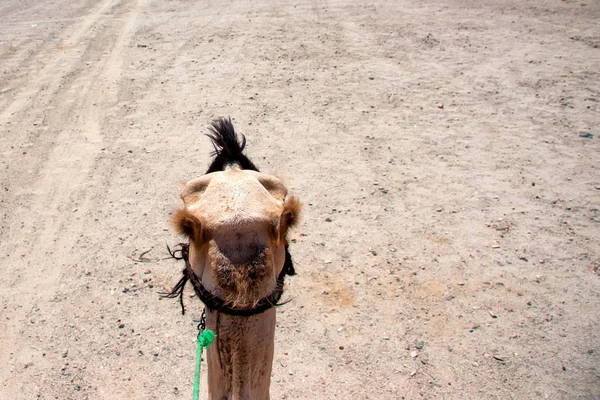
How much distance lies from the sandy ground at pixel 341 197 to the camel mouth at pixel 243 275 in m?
1.57

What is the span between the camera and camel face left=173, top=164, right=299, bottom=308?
2008 mm

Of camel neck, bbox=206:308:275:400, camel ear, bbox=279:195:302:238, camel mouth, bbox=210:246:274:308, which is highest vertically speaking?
camel ear, bbox=279:195:302:238

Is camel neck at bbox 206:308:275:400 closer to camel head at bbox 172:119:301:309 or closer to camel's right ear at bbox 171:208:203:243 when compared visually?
camel head at bbox 172:119:301:309

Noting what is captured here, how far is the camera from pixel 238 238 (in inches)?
79.8

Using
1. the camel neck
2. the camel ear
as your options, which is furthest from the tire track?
the camel ear

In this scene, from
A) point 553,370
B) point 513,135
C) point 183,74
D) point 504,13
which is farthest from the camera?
point 504,13

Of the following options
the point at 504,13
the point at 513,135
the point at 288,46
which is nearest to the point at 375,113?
the point at 513,135

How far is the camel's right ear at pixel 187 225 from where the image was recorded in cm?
207

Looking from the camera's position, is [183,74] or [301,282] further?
[183,74]

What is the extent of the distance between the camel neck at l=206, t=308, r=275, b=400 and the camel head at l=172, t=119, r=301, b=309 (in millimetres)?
171

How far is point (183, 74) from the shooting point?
11.2 metres

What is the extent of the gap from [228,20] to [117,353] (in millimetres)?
10960

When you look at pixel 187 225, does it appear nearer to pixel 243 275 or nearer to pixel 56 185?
pixel 243 275

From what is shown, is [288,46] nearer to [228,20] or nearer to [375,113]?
[228,20]
